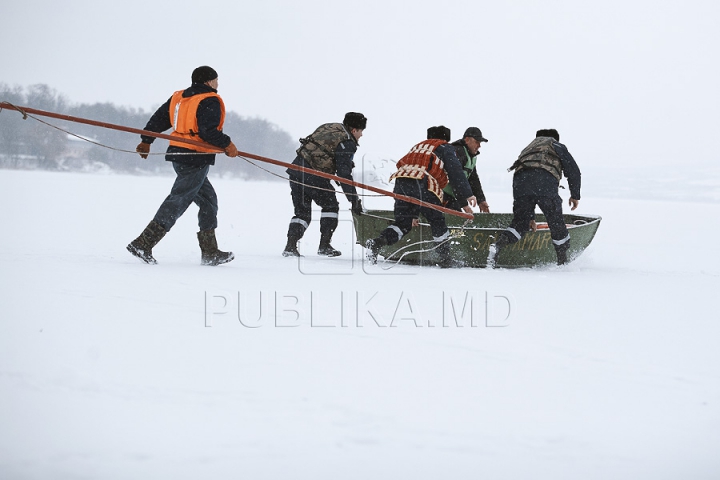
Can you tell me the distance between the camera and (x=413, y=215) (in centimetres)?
661

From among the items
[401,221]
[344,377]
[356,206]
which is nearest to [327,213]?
[356,206]

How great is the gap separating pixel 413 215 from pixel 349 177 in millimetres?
852

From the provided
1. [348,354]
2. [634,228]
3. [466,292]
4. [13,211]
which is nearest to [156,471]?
[348,354]

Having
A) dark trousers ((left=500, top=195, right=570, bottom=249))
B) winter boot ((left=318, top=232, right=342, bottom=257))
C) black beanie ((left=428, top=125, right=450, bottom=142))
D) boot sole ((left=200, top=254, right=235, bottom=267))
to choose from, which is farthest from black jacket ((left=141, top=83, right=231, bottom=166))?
dark trousers ((left=500, top=195, right=570, bottom=249))

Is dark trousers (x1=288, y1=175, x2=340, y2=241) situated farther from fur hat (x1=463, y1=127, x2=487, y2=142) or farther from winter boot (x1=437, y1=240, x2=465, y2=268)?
fur hat (x1=463, y1=127, x2=487, y2=142)

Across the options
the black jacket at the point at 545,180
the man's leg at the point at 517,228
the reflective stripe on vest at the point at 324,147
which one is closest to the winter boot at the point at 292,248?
the reflective stripe on vest at the point at 324,147

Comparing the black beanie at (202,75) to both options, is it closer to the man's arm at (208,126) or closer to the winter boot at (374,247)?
the man's arm at (208,126)

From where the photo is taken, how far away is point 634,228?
48.2 feet

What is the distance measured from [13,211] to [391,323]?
901 centimetres

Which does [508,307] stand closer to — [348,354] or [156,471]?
[348,354]

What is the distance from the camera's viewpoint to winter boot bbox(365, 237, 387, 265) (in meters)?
6.58

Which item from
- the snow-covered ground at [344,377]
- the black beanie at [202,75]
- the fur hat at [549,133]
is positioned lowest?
the snow-covered ground at [344,377]

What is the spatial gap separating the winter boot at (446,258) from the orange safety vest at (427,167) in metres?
0.47

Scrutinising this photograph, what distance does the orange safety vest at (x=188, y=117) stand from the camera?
18.5 feet
